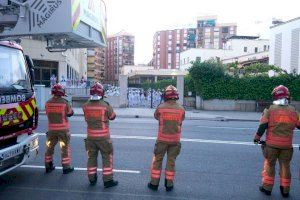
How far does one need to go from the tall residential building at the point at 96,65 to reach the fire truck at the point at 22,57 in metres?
92.6

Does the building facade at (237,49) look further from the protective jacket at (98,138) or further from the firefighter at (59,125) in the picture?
the protective jacket at (98,138)

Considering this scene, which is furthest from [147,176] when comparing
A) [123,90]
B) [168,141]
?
[123,90]

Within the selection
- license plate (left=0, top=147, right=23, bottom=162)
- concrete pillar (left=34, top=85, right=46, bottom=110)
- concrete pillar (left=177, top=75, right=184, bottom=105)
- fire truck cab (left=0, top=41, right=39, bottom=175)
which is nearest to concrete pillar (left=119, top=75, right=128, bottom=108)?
concrete pillar (left=177, top=75, right=184, bottom=105)

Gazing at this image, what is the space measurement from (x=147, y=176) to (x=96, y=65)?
112m

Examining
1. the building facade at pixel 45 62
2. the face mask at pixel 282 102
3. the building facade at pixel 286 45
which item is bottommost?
the face mask at pixel 282 102

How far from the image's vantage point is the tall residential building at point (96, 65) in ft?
327

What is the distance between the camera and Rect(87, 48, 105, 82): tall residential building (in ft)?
327

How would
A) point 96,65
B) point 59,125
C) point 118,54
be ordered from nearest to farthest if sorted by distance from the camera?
point 59,125 → point 96,65 → point 118,54

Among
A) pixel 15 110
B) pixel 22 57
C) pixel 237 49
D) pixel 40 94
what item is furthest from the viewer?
pixel 237 49

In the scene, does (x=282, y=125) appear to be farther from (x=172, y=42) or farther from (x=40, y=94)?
(x=172, y=42)

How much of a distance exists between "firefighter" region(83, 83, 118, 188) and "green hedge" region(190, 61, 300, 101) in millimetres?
18072

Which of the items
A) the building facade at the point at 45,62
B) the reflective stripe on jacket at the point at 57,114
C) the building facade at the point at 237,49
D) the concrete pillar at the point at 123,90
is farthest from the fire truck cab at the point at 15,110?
the building facade at the point at 237,49

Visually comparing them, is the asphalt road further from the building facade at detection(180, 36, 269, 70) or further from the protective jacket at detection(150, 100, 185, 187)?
the building facade at detection(180, 36, 269, 70)

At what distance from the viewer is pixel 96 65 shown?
116812 mm
